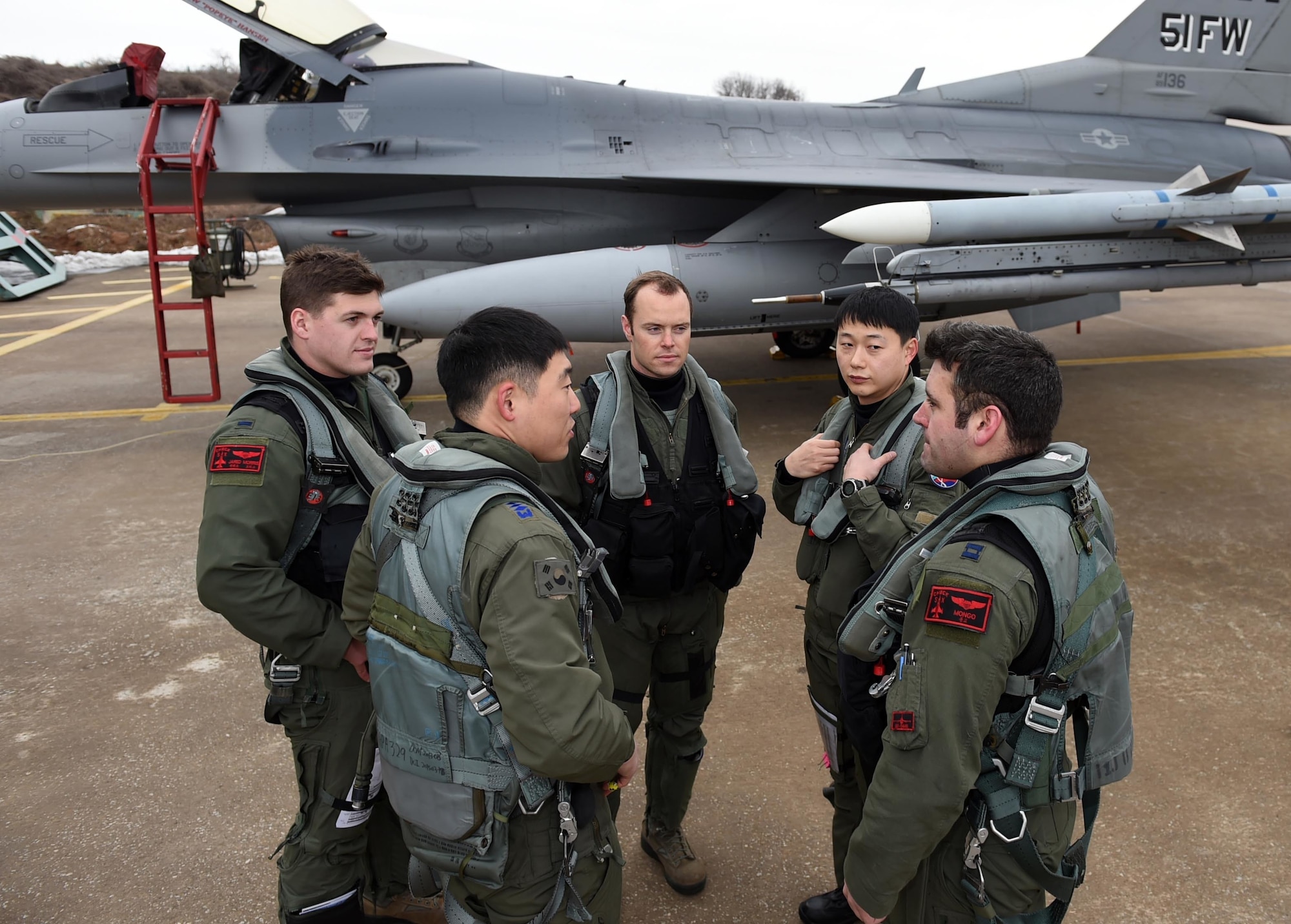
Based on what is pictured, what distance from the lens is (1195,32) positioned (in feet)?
30.7

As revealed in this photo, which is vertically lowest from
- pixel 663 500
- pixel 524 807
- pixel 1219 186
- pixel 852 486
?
pixel 524 807

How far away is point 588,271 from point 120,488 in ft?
13.3

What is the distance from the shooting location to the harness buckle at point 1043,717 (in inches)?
66.9

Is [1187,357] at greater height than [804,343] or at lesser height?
lesser

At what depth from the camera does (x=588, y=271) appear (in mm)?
7156

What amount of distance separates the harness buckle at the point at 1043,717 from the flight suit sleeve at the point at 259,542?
174 cm

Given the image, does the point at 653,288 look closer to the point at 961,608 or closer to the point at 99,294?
the point at 961,608

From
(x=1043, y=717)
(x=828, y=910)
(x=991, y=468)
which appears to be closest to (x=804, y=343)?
(x=828, y=910)

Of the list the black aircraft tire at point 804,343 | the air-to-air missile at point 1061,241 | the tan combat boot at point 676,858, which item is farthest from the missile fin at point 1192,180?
the tan combat boot at point 676,858

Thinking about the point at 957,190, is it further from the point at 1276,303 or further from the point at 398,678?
the point at 1276,303

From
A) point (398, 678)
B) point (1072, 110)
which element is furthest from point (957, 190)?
point (398, 678)

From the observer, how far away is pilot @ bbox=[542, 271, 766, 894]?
2.70 meters

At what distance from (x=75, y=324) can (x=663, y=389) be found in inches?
528

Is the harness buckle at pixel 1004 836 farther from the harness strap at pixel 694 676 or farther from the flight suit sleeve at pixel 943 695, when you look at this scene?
the harness strap at pixel 694 676
